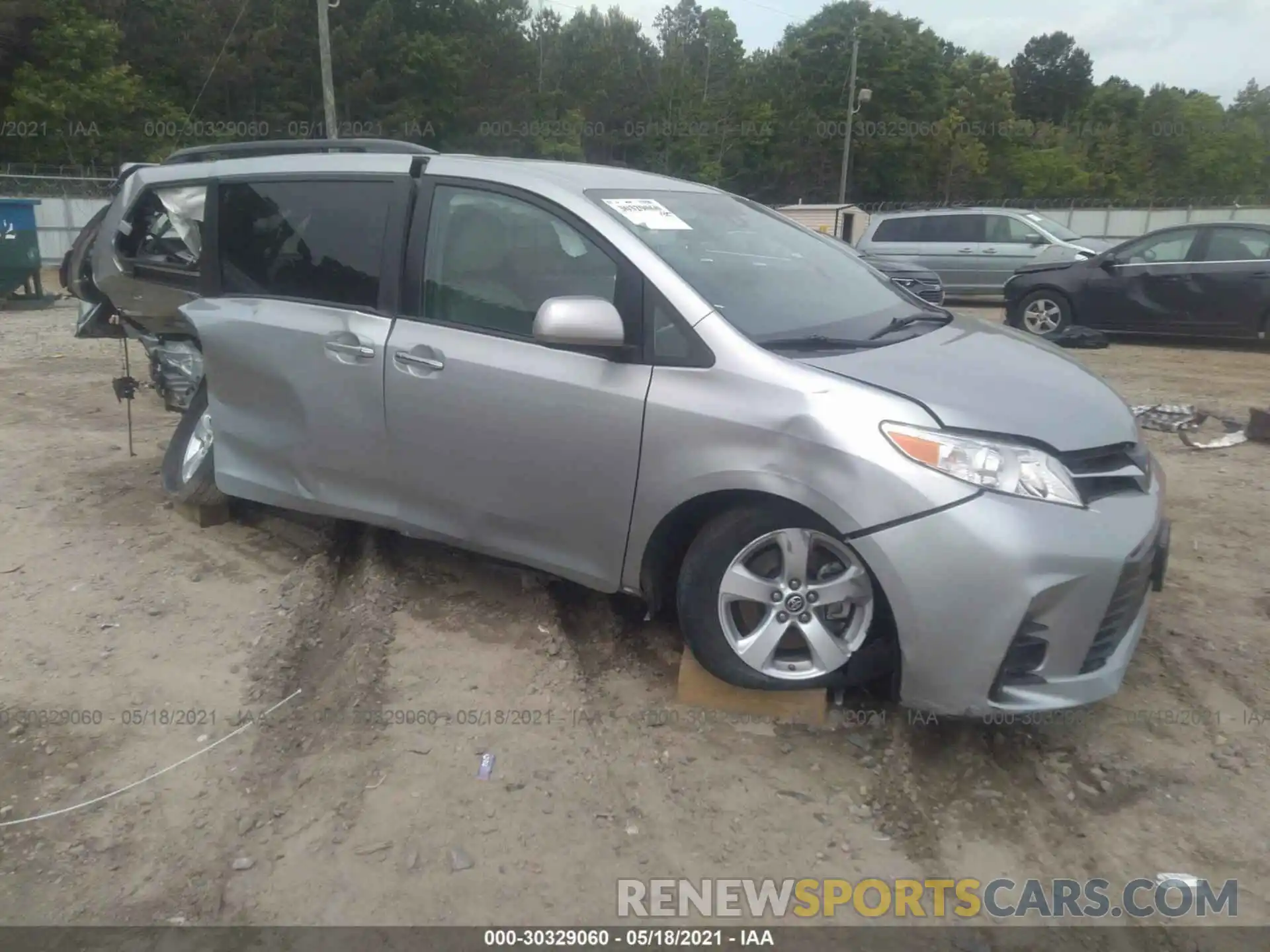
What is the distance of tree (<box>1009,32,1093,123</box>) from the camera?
289ft

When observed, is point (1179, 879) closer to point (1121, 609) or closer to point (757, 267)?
point (1121, 609)

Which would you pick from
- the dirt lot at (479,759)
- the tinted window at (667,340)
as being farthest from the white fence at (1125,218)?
the tinted window at (667,340)

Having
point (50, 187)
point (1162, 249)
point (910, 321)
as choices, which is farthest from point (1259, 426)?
point (50, 187)

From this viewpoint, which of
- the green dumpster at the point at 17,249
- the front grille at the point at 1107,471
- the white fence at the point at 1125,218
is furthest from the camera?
the white fence at the point at 1125,218

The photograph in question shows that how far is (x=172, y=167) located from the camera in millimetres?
5344

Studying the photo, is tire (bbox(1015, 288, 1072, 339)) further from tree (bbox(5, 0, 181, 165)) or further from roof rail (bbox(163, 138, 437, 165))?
tree (bbox(5, 0, 181, 165))

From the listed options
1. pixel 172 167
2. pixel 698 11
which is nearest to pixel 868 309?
pixel 172 167

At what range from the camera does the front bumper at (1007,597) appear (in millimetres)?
2854

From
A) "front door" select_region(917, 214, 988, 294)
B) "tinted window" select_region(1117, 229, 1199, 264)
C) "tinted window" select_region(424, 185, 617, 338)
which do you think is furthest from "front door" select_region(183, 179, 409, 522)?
"front door" select_region(917, 214, 988, 294)

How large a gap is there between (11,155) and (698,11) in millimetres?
65405

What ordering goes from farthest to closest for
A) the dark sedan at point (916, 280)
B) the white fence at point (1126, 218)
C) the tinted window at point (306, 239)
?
the white fence at point (1126, 218)
the dark sedan at point (916, 280)
the tinted window at point (306, 239)

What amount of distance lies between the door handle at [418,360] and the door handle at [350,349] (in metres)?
0.14

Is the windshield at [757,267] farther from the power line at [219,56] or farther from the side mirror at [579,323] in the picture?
the power line at [219,56]

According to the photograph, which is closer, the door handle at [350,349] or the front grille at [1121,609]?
the front grille at [1121,609]
